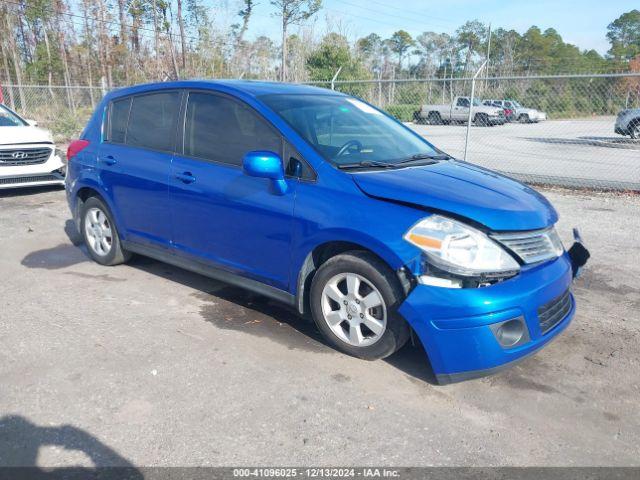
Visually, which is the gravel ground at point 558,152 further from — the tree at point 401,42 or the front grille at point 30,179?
the tree at point 401,42

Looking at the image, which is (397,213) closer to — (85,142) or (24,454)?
(24,454)

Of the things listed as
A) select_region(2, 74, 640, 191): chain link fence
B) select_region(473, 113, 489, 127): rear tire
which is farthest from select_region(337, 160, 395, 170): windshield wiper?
select_region(473, 113, 489, 127): rear tire

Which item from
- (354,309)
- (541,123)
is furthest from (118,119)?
(541,123)

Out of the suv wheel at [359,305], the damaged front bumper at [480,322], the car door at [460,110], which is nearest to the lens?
the damaged front bumper at [480,322]

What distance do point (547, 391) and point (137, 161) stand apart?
3651mm

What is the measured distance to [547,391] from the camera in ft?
10.4

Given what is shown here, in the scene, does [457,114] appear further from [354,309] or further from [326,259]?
[354,309]

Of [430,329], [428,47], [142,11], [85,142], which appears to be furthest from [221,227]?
[428,47]

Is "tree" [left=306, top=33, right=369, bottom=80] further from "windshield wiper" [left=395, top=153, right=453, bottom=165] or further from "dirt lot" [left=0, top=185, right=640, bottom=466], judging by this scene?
"dirt lot" [left=0, top=185, right=640, bottom=466]

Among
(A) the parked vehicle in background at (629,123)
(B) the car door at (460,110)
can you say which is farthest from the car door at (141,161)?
(B) the car door at (460,110)

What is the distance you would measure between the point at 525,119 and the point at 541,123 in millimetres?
2800

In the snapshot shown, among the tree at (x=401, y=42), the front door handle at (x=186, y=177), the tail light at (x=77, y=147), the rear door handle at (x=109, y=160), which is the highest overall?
the tree at (x=401, y=42)

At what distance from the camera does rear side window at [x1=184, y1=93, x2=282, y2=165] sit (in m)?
3.83

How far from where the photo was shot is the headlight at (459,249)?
9.66 ft
